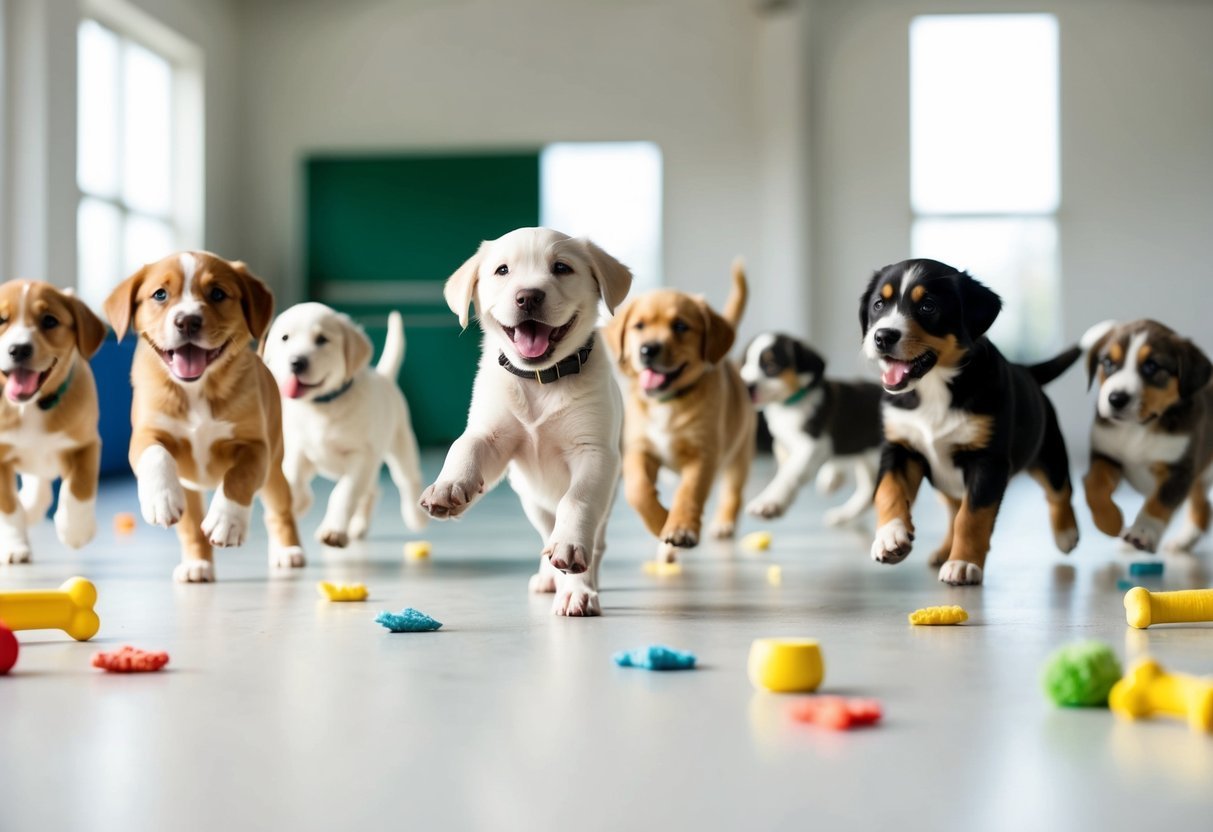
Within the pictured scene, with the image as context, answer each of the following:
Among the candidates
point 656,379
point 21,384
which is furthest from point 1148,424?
point 21,384

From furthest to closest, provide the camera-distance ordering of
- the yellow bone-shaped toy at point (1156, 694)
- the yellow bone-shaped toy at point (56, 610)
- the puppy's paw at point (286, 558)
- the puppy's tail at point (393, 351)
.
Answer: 1. the puppy's tail at point (393, 351)
2. the puppy's paw at point (286, 558)
3. the yellow bone-shaped toy at point (56, 610)
4. the yellow bone-shaped toy at point (1156, 694)

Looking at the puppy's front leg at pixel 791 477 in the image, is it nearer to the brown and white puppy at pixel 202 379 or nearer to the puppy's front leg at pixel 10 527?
the brown and white puppy at pixel 202 379

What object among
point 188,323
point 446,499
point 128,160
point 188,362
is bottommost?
point 446,499

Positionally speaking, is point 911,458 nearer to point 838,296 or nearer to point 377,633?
point 377,633

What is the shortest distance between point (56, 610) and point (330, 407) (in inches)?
77.8

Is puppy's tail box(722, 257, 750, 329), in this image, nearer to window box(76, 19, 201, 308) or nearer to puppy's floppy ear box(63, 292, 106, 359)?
puppy's floppy ear box(63, 292, 106, 359)

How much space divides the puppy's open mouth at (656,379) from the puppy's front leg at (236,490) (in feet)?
4.67

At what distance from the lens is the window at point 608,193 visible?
1494 cm

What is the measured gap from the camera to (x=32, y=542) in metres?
5.39

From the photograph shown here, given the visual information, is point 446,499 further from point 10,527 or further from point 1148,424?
point 1148,424

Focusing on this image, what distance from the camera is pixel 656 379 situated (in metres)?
4.77

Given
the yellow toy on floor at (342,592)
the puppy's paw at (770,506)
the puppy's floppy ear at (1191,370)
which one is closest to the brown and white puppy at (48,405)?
the yellow toy on floor at (342,592)

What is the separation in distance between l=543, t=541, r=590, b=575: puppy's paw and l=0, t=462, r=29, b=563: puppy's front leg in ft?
8.38

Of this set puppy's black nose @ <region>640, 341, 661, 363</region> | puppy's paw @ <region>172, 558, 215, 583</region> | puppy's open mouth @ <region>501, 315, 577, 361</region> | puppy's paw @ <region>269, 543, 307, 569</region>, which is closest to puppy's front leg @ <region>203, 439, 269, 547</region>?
puppy's paw @ <region>172, 558, 215, 583</region>
